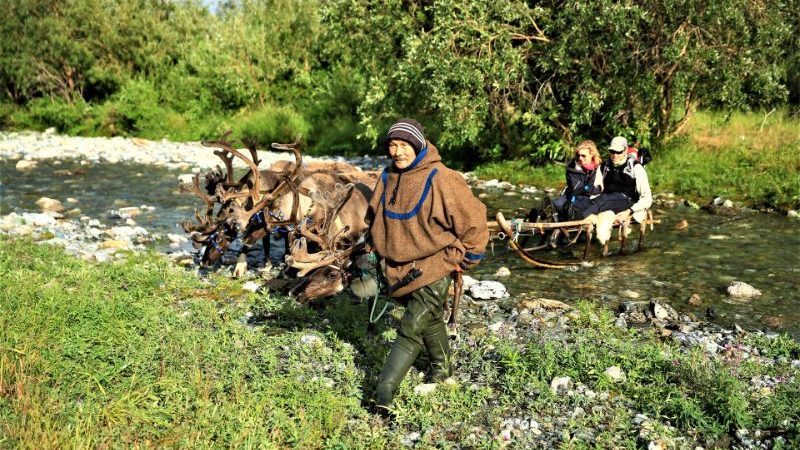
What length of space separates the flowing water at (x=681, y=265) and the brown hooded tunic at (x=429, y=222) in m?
4.44

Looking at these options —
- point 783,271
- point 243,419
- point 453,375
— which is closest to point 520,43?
point 783,271

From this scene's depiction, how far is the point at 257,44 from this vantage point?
3497 cm

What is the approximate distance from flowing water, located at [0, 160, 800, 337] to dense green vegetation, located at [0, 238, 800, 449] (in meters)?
1.50

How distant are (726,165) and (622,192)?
7.41m

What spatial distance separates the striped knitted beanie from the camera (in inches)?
223

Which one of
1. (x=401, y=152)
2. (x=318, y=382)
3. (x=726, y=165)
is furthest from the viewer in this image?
(x=726, y=165)

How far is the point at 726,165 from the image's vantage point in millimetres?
17516

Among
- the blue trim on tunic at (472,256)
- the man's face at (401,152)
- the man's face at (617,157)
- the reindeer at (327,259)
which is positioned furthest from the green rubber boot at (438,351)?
the man's face at (617,157)

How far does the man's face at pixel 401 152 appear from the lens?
5.73 meters

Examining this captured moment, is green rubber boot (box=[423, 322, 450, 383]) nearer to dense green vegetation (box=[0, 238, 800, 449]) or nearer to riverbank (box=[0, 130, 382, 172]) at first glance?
dense green vegetation (box=[0, 238, 800, 449])

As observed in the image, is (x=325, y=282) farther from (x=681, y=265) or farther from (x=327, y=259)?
(x=681, y=265)

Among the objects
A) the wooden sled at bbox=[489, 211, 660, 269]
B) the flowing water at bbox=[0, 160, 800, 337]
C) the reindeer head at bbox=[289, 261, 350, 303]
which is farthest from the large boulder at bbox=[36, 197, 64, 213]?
the wooden sled at bbox=[489, 211, 660, 269]

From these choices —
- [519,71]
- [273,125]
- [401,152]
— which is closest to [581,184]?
[401,152]

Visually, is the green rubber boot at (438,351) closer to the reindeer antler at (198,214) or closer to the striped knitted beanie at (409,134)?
the striped knitted beanie at (409,134)
